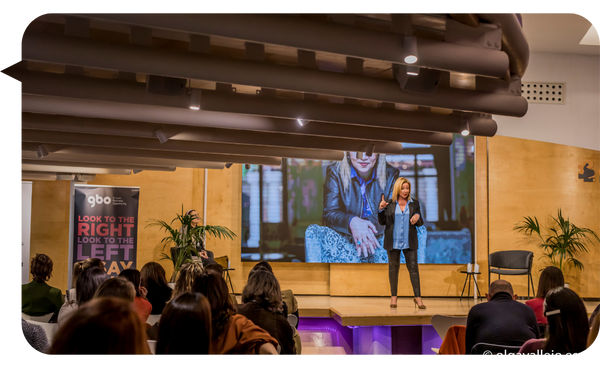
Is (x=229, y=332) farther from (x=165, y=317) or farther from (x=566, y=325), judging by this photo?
(x=566, y=325)

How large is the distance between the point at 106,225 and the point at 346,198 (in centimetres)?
389

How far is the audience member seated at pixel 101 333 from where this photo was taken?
129 cm

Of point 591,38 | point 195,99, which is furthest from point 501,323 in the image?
point 591,38

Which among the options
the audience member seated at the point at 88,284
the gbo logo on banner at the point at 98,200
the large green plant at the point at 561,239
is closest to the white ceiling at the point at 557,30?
the large green plant at the point at 561,239

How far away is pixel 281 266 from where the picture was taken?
7.99 metres

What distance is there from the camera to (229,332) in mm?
2219

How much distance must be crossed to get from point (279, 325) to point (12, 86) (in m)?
1.87

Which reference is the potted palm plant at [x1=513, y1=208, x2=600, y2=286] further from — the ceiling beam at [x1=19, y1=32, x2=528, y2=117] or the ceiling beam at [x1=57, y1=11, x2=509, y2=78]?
the ceiling beam at [x1=57, y1=11, x2=509, y2=78]

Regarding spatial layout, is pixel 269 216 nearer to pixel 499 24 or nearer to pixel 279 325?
pixel 279 325

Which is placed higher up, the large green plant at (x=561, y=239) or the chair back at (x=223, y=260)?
the large green plant at (x=561, y=239)

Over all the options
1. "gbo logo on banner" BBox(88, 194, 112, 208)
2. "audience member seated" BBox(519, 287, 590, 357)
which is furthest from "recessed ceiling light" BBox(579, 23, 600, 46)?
"gbo logo on banner" BBox(88, 194, 112, 208)

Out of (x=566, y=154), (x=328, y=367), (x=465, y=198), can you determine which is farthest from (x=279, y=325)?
(x=566, y=154)

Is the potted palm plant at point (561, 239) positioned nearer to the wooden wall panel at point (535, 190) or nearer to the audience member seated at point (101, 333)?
the wooden wall panel at point (535, 190)

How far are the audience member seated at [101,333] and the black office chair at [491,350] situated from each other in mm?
2207
